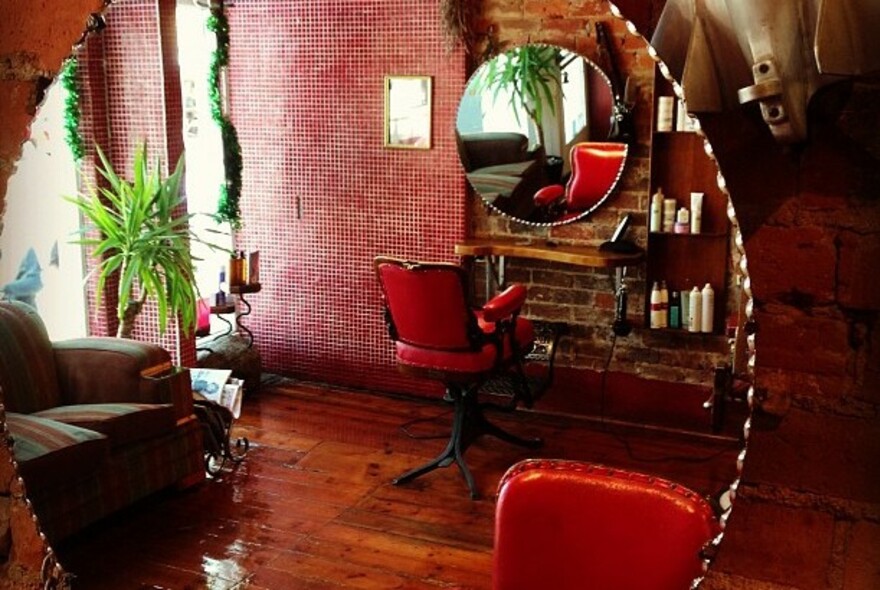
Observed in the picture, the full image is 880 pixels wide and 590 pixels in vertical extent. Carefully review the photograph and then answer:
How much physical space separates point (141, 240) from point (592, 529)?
281 cm

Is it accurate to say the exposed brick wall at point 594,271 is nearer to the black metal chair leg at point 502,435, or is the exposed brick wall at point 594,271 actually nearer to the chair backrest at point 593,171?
the chair backrest at point 593,171

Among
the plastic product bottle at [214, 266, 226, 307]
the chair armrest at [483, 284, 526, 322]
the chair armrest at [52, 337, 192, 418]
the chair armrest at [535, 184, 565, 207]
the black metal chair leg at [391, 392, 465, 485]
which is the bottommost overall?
the black metal chair leg at [391, 392, 465, 485]

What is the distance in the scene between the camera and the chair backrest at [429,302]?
3.45 meters

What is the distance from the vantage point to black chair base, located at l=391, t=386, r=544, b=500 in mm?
3814

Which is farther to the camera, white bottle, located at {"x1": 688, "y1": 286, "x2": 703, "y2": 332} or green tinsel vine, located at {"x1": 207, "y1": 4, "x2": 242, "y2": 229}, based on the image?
green tinsel vine, located at {"x1": 207, "y1": 4, "x2": 242, "y2": 229}

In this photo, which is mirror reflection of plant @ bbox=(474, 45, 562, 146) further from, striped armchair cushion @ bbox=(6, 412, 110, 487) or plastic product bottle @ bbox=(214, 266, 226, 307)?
striped armchair cushion @ bbox=(6, 412, 110, 487)

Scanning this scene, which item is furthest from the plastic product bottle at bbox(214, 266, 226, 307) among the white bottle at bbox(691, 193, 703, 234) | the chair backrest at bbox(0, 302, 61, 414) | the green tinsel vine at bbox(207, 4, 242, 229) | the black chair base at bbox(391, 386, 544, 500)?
the white bottle at bbox(691, 193, 703, 234)

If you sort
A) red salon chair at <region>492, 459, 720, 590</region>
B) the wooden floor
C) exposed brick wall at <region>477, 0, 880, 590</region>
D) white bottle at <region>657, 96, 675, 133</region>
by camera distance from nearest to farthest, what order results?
exposed brick wall at <region>477, 0, 880, 590</region> < red salon chair at <region>492, 459, 720, 590</region> < the wooden floor < white bottle at <region>657, 96, 675, 133</region>

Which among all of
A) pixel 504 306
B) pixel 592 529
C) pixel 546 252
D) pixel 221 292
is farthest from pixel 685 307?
pixel 592 529

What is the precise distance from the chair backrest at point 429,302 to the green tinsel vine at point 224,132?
1603 millimetres

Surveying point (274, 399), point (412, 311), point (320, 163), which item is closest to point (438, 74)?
point (320, 163)

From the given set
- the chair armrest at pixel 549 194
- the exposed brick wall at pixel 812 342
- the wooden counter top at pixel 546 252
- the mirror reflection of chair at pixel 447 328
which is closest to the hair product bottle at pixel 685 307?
the wooden counter top at pixel 546 252

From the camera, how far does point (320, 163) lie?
5.07m

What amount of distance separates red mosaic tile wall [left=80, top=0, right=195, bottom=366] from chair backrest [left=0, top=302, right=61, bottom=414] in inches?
33.5
